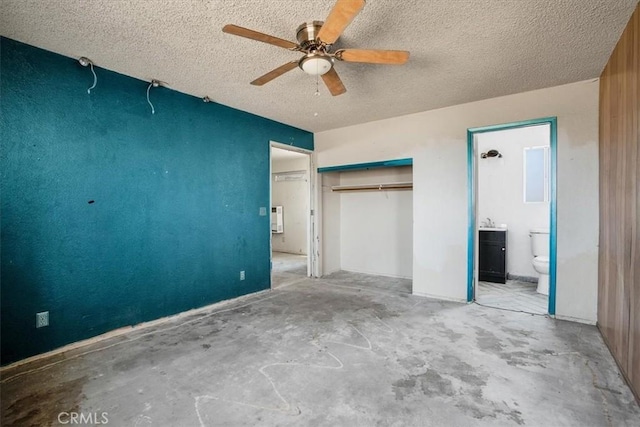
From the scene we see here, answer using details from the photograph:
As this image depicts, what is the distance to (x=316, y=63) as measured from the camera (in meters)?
2.19

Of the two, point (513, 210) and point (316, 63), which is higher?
point (316, 63)

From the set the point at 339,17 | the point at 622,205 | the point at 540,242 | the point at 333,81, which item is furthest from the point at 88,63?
the point at 540,242

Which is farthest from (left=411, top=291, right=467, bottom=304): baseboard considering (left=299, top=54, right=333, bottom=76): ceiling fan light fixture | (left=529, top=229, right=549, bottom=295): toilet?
(left=299, top=54, right=333, bottom=76): ceiling fan light fixture

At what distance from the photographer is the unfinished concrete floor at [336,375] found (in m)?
1.71

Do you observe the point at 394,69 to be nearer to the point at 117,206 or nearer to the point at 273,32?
the point at 273,32

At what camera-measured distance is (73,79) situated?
2576mm

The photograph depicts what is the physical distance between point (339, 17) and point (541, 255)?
441 cm

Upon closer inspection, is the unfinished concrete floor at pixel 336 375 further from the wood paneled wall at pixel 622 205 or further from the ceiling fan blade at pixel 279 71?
the ceiling fan blade at pixel 279 71

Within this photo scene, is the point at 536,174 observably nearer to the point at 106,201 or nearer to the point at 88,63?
the point at 106,201

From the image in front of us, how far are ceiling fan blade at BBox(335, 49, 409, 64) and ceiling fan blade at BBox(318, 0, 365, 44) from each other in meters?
0.20

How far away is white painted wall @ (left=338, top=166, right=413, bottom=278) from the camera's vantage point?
4980 millimetres

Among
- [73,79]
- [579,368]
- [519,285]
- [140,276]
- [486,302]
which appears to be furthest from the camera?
[519,285]

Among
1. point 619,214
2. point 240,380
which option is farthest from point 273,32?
point 619,214

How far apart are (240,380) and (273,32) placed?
8.44 ft
